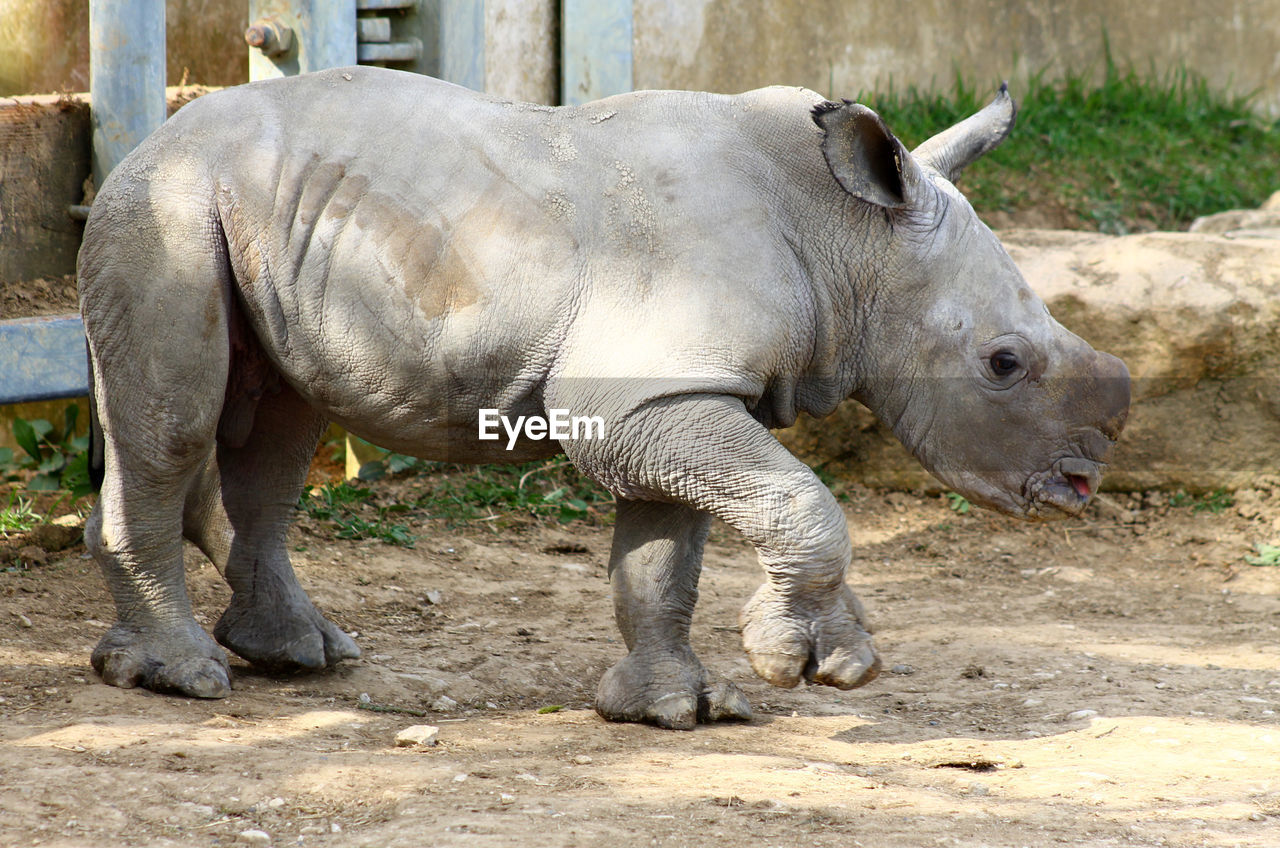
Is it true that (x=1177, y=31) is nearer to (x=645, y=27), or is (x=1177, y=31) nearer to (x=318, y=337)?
Result: (x=645, y=27)

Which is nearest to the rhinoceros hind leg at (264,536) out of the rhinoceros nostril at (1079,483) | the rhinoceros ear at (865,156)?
the rhinoceros ear at (865,156)

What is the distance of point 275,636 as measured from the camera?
177 inches

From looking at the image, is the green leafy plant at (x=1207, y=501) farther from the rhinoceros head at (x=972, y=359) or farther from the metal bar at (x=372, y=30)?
the metal bar at (x=372, y=30)

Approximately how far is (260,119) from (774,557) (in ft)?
6.08

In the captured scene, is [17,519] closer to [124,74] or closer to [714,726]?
[124,74]

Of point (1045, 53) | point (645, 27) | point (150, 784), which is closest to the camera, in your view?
point (150, 784)

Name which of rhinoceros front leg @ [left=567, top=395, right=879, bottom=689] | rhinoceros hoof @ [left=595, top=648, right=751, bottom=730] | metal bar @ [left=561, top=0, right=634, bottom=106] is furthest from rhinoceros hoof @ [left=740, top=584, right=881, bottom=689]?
metal bar @ [left=561, top=0, right=634, bottom=106]

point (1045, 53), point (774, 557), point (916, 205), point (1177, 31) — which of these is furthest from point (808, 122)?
point (1177, 31)

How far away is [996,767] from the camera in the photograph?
392 centimetres

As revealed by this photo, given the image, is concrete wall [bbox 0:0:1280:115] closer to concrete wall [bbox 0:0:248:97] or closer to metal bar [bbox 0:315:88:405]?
concrete wall [bbox 0:0:248:97]

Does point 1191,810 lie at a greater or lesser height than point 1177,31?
lesser

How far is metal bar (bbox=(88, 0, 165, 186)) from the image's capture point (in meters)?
5.81

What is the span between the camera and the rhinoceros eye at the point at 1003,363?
13.0 feet

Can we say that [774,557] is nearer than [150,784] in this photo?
No
